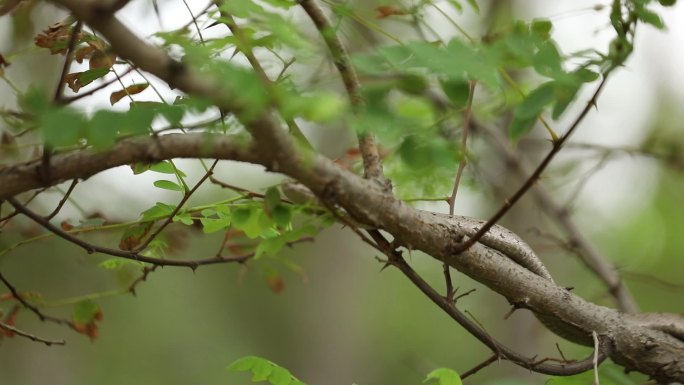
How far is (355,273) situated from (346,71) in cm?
862

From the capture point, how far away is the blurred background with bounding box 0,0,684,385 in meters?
3.86

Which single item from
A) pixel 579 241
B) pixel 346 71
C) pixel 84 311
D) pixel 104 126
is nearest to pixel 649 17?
pixel 346 71

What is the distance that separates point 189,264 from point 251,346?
43.0ft

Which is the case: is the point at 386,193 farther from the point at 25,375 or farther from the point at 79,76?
the point at 25,375

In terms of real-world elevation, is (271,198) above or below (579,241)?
below

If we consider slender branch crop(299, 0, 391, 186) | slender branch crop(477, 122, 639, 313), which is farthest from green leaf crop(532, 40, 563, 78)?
slender branch crop(477, 122, 639, 313)

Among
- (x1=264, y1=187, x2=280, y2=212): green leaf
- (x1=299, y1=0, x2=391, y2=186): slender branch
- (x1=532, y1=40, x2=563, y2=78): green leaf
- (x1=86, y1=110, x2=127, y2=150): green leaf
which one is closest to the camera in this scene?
(x1=86, y1=110, x2=127, y2=150): green leaf

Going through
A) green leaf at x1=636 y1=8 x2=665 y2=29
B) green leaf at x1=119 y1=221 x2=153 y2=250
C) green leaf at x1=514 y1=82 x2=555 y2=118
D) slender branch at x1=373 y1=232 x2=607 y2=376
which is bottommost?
green leaf at x1=119 y1=221 x2=153 y2=250

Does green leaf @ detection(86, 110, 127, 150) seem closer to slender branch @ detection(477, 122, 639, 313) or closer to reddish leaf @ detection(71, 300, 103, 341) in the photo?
reddish leaf @ detection(71, 300, 103, 341)

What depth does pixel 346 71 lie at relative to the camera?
172 centimetres

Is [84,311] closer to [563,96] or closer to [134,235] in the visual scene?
A: [134,235]

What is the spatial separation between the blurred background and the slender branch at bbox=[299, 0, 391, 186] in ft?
1.22

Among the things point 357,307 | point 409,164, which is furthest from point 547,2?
point 409,164

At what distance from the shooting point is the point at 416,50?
1364 millimetres
